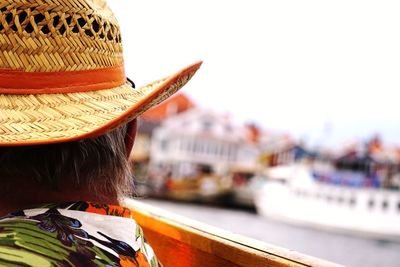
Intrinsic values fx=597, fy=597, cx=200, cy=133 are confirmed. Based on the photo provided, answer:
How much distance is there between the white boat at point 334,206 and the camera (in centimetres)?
3300

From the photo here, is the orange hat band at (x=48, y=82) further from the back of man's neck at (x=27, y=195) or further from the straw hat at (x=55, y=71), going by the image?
the back of man's neck at (x=27, y=195)

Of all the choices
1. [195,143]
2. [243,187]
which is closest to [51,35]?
[195,143]

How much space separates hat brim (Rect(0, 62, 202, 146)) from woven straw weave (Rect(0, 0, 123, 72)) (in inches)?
2.1

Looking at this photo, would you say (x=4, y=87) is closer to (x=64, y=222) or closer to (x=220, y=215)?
(x=64, y=222)

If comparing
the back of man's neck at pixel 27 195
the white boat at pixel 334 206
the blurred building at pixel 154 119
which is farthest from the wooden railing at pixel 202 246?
the blurred building at pixel 154 119

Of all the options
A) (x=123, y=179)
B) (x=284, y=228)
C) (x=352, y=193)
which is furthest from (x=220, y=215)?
(x=123, y=179)

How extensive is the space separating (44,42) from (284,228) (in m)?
33.6

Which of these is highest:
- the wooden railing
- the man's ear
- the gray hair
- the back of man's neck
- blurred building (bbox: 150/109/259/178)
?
blurred building (bbox: 150/109/259/178)

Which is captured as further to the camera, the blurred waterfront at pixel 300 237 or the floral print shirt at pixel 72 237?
the blurred waterfront at pixel 300 237

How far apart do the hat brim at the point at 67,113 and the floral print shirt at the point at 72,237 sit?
10 centimetres

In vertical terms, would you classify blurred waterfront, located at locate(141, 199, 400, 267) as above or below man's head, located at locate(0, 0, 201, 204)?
below

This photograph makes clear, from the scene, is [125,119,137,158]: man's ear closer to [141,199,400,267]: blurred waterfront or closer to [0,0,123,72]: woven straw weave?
[0,0,123,72]: woven straw weave

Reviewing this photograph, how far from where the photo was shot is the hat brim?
0.83 m


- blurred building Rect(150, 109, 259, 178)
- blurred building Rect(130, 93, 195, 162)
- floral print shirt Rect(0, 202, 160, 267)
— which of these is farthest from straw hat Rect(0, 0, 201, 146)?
blurred building Rect(130, 93, 195, 162)
